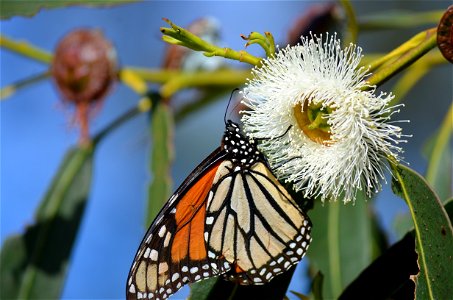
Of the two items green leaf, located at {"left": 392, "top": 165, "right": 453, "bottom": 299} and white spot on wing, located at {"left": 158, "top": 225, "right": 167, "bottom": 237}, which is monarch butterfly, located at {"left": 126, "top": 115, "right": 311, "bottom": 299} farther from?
green leaf, located at {"left": 392, "top": 165, "right": 453, "bottom": 299}

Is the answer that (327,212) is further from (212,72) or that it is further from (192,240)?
(212,72)

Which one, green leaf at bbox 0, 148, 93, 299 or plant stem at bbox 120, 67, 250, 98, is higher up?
plant stem at bbox 120, 67, 250, 98

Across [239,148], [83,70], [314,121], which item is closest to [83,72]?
[83,70]

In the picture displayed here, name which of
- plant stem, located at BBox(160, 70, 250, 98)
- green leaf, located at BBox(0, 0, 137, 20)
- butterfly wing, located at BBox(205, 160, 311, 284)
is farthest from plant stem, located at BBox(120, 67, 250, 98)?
butterfly wing, located at BBox(205, 160, 311, 284)

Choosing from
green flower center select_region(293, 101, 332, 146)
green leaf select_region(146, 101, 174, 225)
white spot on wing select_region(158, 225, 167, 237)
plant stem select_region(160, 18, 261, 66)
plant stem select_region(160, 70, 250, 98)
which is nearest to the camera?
plant stem select_region(160, 18, 261, 66)

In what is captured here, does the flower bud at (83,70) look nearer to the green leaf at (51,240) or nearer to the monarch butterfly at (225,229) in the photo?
the green leaf at (51,240)

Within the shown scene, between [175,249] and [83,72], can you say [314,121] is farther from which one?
[83,72]

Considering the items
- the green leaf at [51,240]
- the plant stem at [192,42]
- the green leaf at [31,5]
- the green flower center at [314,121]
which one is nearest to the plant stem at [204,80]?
the green leaf at [51,240]
